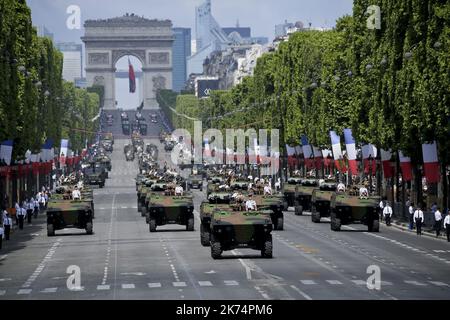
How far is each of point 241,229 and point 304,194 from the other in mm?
45100

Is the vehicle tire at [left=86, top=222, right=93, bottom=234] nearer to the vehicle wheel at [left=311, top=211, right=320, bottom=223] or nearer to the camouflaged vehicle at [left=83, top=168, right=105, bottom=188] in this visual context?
the vehicle wheel at [left=311, top=211, right=320, bottom=223]

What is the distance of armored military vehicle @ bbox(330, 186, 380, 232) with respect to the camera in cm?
8090

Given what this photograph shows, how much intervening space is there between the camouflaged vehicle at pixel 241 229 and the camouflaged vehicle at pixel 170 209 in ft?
64.6

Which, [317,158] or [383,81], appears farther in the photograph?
[317,158]

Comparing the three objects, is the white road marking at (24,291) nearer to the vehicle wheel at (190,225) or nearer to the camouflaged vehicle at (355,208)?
the camouflaged vehicle at (355,208)

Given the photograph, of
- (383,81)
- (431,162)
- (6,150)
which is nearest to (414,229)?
(431,162)

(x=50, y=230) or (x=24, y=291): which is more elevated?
(x=50, y=230)

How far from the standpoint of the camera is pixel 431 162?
85188 mm

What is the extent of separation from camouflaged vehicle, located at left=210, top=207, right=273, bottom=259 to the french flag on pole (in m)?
23.1

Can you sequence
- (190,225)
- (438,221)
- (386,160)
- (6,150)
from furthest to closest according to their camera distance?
(386,160), (6,150), (190,225), (438,221)

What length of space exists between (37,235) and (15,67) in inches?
879

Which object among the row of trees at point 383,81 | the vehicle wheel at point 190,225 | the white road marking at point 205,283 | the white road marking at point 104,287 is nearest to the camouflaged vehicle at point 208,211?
the vehicle wheel at point 190,225

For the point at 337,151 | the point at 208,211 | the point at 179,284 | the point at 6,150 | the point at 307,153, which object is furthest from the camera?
the point at 307,153

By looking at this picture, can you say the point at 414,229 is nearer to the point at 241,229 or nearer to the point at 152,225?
the point at 152,225
